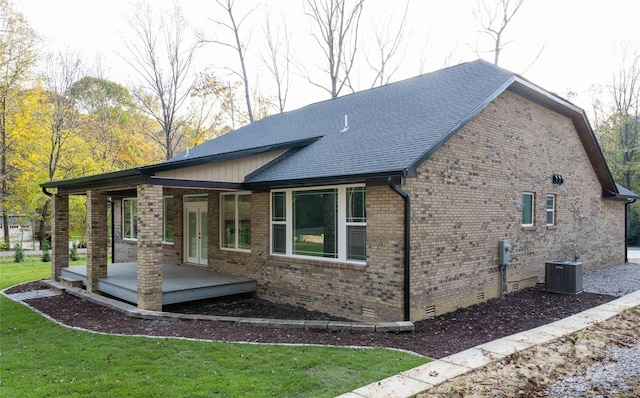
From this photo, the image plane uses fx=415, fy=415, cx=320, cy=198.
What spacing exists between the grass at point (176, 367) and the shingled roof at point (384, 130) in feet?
10.1

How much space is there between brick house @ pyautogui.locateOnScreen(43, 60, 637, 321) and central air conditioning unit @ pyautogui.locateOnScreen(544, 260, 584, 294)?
0.54 m

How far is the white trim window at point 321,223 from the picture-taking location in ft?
27.2

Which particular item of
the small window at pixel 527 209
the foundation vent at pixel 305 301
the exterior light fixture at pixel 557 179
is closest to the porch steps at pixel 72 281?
the foundation vent at pixel 305 301

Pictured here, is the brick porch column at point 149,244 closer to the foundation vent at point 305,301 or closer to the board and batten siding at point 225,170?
the board and batten siding at point 225,170

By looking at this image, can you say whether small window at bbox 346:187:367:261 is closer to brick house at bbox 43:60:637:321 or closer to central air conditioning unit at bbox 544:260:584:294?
brick house at bbox 43:60:637:321

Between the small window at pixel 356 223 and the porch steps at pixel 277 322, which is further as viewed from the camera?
the small window at pixel 356 223

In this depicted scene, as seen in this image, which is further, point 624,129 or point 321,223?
point 624,129

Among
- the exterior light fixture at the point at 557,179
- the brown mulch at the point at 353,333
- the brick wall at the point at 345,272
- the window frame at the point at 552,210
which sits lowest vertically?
the brown mulch at the point at 353,333

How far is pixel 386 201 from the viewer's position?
7.66 meters

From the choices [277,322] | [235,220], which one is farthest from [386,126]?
[277,322]

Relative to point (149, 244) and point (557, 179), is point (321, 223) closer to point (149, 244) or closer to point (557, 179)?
point (149, 244)

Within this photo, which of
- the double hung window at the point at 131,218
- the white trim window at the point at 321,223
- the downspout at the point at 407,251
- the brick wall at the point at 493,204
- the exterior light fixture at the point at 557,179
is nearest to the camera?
the downspout at the point at 407,251

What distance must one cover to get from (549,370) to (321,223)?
16.1 feet

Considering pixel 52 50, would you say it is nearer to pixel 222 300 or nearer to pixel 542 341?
pixel 222 300
